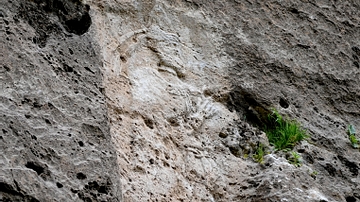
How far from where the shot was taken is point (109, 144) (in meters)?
2.09

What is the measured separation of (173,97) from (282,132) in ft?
1.61

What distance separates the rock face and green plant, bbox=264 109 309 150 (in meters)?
0.04

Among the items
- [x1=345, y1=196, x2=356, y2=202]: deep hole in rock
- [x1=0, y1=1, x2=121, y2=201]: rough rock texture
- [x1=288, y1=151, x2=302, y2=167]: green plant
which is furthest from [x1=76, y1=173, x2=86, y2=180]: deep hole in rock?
[x1=345, y1=196, x2=356, y2=202]: deep hole in rock

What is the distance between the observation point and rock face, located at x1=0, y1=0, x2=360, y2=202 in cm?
196

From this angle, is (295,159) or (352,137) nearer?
(295,159)

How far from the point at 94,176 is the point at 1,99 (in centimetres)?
36

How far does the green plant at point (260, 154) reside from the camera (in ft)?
8.54

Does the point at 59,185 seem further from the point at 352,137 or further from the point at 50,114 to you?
the point at 352,137

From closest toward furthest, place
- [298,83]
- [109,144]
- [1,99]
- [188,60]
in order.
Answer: [1,99] < [109,144] < [188,60] < [298,83]

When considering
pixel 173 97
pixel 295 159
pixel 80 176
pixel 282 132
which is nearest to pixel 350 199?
pixel 295 159

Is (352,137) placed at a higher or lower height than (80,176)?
higher

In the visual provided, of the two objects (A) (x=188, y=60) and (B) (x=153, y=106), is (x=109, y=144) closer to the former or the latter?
(B) (x=153, y=106)

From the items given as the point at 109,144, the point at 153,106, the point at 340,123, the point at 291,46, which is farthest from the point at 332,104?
the point at 109,144

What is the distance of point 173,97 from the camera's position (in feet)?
8.47
